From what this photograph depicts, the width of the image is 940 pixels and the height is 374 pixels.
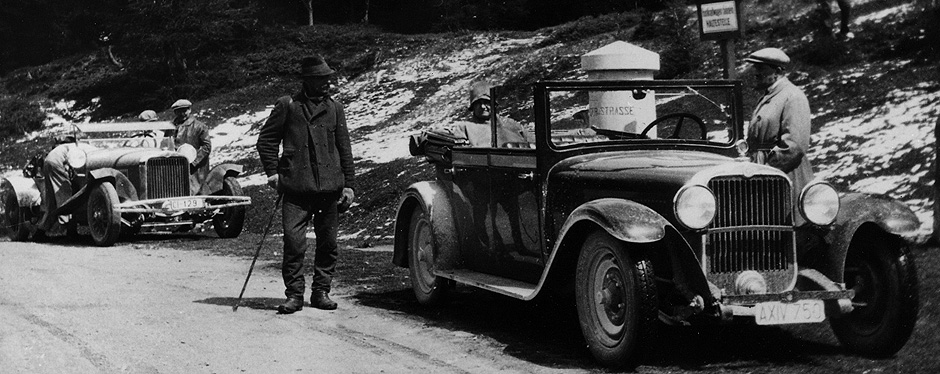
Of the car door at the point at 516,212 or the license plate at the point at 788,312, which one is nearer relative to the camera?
the license plate at the point at 788,312

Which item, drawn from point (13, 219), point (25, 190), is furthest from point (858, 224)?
point (13, 219)

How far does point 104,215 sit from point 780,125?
9.37 meters

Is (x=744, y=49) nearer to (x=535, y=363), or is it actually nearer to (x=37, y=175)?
(x=37, y=175)

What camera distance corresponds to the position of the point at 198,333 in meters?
7.48

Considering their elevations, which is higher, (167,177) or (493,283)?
(167,177)

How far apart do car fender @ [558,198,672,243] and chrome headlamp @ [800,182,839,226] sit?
0.78m

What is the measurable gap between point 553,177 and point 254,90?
88.2ft

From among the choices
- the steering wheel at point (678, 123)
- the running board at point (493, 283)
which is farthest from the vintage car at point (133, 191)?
the steering wheel at point (678, 123)

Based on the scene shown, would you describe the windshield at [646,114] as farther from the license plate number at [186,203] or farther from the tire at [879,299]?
the license plate number at [186,203]

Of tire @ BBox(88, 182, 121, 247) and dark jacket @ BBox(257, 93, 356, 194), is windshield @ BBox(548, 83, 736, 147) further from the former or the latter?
tire @ BBox(88, 182, 121, 247)

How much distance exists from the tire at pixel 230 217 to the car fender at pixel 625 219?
30.1 ft

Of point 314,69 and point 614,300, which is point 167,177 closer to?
point 314,69

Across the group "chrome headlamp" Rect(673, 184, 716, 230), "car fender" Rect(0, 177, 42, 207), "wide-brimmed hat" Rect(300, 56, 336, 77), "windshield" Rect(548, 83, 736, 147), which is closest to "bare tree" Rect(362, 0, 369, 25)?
"car fender" Rect(0, 177, 42, 207)

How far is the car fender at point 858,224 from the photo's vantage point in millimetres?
6297
